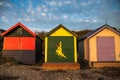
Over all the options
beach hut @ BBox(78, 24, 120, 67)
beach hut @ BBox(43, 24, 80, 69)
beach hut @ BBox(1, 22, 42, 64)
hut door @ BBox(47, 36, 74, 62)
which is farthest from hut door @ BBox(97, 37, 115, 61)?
beach hut @ BBox(1, 22, 42, 64)

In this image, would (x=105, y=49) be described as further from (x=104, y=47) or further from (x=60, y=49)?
(x=60, y=49)

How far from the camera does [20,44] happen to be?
A: 19844 millimetres

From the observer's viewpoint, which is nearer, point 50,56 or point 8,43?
point 50,56

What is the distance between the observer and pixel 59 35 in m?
16.8

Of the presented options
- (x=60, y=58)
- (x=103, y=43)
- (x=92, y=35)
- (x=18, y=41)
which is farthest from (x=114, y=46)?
(x=18, y=41)

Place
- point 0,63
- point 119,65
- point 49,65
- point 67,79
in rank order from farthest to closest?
1. point 0,63
2. point 119,65
3. point 49,65
4. point 67,79

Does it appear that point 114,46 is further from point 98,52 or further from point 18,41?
point 18,41

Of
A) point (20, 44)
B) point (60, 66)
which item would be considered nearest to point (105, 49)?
point (60, 66)

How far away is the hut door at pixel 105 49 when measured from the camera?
58.4ft

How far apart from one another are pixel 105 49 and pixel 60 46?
496 cm

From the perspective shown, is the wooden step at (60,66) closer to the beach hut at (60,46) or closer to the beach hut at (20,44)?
the beach hut at (60,46)

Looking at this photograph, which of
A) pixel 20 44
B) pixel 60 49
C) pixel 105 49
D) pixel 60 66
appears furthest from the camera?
pixel 20 44

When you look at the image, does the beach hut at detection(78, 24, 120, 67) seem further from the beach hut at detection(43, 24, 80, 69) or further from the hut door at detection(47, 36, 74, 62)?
the hut door at detection(47, 36, 74, 62)

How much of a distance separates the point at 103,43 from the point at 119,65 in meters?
2.82
